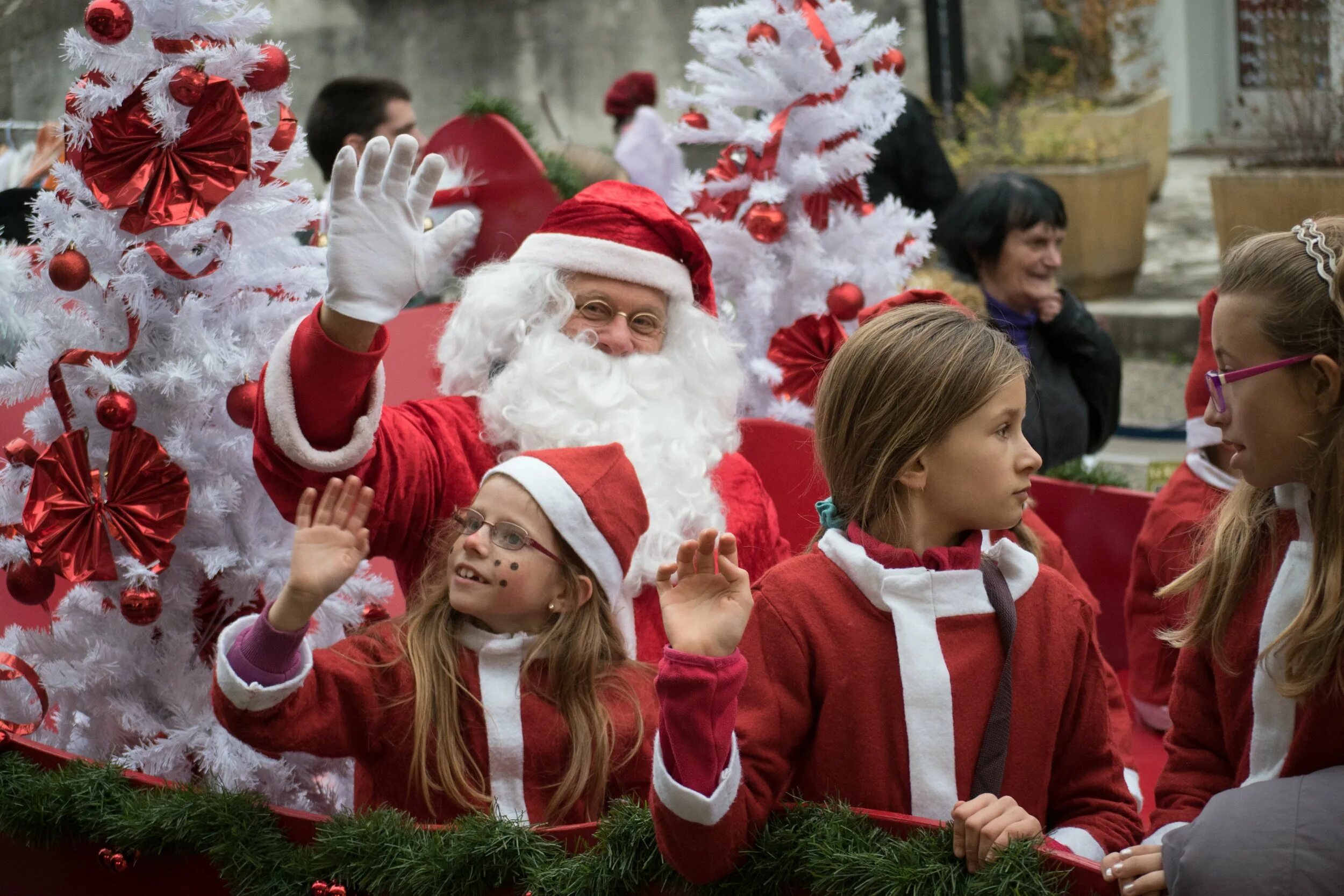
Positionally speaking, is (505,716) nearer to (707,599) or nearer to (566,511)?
(566,511)

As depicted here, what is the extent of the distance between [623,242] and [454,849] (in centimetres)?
149

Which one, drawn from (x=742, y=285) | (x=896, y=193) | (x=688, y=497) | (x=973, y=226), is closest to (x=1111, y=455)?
(x=896, y=193)

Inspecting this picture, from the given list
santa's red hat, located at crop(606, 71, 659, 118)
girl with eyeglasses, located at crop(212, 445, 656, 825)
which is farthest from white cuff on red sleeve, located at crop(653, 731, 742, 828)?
santa's red hat, located at crop(606, 71, 659, 118)

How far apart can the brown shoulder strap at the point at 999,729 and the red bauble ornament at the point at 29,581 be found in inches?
68.3

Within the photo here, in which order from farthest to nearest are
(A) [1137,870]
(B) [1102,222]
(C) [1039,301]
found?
(B) [1102,222] < (C) [1039,301] < (A) [1137,870]

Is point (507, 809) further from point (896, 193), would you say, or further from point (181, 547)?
point (896, 193)

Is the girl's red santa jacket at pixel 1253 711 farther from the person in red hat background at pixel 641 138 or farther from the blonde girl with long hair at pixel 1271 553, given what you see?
the person in red hat background at pixel 641 138

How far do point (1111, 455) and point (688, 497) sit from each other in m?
4.48

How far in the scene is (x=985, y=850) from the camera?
1742 millimetres

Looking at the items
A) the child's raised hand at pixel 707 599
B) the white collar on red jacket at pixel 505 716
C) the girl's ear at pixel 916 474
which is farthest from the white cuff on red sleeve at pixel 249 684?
the girl's ear at pixel 916 474

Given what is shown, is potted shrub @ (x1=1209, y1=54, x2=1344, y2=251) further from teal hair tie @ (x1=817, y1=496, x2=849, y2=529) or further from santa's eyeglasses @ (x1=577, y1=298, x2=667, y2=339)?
teal hair tie @ (x1=817, y1=496, x2=849, y2=529)

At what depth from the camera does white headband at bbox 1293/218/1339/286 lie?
75.4 inches

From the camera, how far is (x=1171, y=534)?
10.8 feet

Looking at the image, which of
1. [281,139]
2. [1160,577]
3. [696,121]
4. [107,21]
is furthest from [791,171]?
[107,21]
